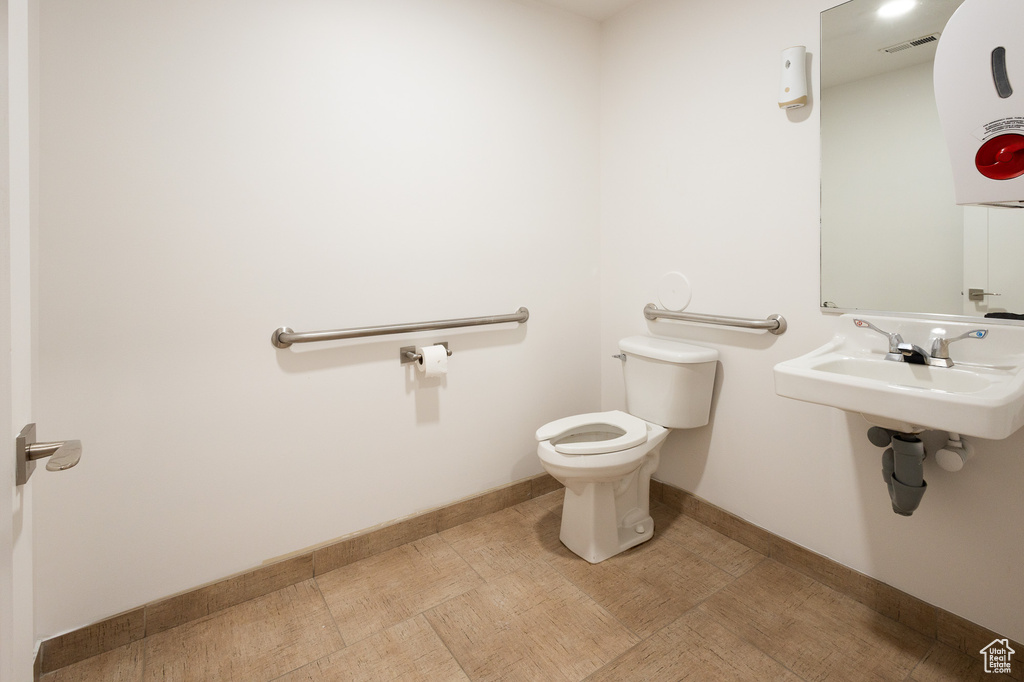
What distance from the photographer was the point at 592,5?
2264mm

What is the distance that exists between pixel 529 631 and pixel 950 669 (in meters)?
1.16

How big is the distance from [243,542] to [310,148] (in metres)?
1.34

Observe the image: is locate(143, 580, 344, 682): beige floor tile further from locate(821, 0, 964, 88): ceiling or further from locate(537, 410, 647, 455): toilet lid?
locate(821, 0, 964, 88): ceiling

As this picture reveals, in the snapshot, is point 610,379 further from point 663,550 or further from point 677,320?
point 663,550

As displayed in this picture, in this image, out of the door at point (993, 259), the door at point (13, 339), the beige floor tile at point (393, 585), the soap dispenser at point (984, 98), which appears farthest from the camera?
the beige floor tile at point (393, 585)

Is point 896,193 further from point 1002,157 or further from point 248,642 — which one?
point 248,642

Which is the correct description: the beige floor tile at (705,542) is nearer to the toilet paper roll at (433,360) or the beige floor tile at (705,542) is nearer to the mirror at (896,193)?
the mirror at (896,193)

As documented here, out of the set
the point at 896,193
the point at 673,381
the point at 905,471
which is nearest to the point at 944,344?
the point at 905,471

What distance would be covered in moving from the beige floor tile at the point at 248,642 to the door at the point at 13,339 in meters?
0.83

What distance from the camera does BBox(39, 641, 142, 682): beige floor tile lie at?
4.61 feet

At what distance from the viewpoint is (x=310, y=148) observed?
1717mm

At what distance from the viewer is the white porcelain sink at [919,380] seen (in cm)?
107

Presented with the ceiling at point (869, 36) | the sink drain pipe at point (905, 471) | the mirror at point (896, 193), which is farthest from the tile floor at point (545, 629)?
the ceiling at point (869, 36)

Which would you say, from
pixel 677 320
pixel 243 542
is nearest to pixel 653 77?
pixel 677 320
